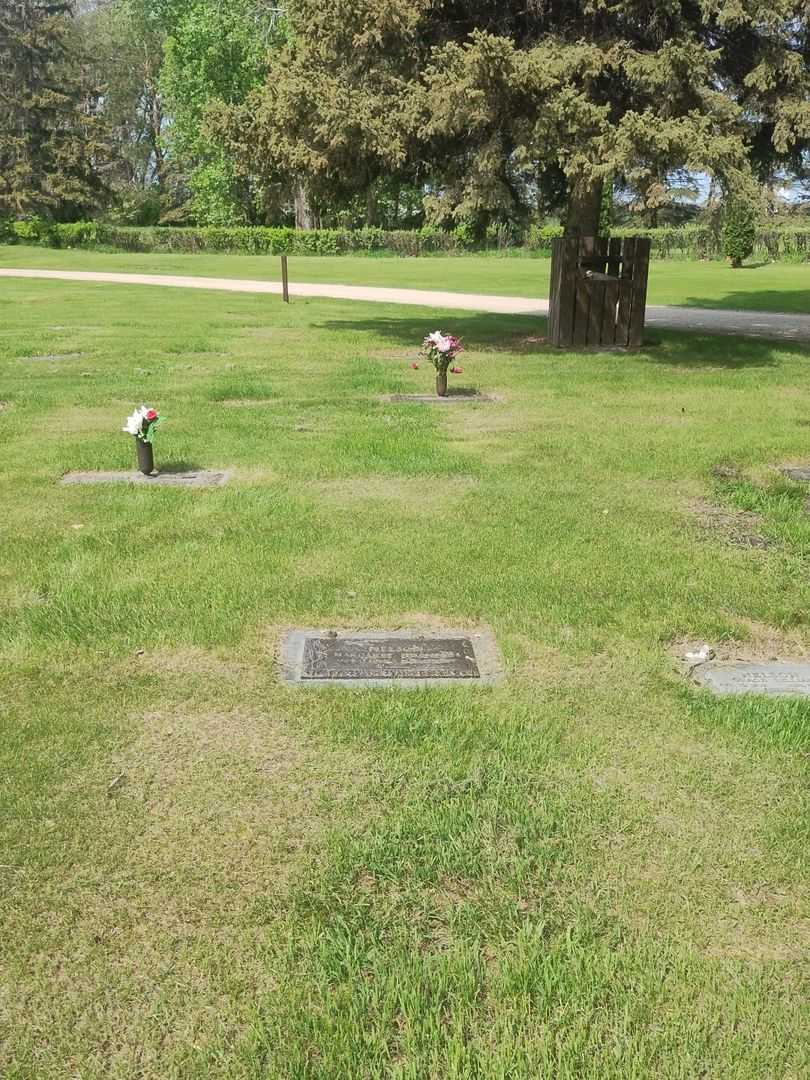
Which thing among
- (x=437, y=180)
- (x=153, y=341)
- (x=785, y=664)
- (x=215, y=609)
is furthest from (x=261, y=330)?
(x=785, y=664)

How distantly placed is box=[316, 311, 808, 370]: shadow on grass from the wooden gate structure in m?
0.37

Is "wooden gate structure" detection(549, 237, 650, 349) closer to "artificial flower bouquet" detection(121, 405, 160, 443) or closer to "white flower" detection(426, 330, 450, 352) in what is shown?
"white flower" detection(426, 330, 450, 352)

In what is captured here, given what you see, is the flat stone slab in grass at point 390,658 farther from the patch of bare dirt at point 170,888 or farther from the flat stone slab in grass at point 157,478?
the flat stone slab in grass at point 157,478

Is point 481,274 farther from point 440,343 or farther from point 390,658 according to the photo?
point 390,658

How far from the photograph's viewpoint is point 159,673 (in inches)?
152

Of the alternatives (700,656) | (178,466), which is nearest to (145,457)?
(178,466)

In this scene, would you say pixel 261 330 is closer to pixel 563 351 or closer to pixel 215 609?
pixel 563 351

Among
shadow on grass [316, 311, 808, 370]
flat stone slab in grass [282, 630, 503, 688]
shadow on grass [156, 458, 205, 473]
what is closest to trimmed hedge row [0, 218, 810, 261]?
shadow on grass [316, 311, 808, 370]

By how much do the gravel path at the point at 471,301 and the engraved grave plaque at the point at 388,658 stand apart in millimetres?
13778

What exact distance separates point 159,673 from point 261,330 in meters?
13.5

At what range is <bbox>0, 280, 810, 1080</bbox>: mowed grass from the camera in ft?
7.20

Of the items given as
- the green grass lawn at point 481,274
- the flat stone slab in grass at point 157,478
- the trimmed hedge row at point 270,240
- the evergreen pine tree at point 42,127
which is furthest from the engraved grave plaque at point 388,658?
the evergreen pine tree at point 42,127

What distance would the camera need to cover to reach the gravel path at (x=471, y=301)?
57.0ft

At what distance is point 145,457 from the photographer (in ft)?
22.2
